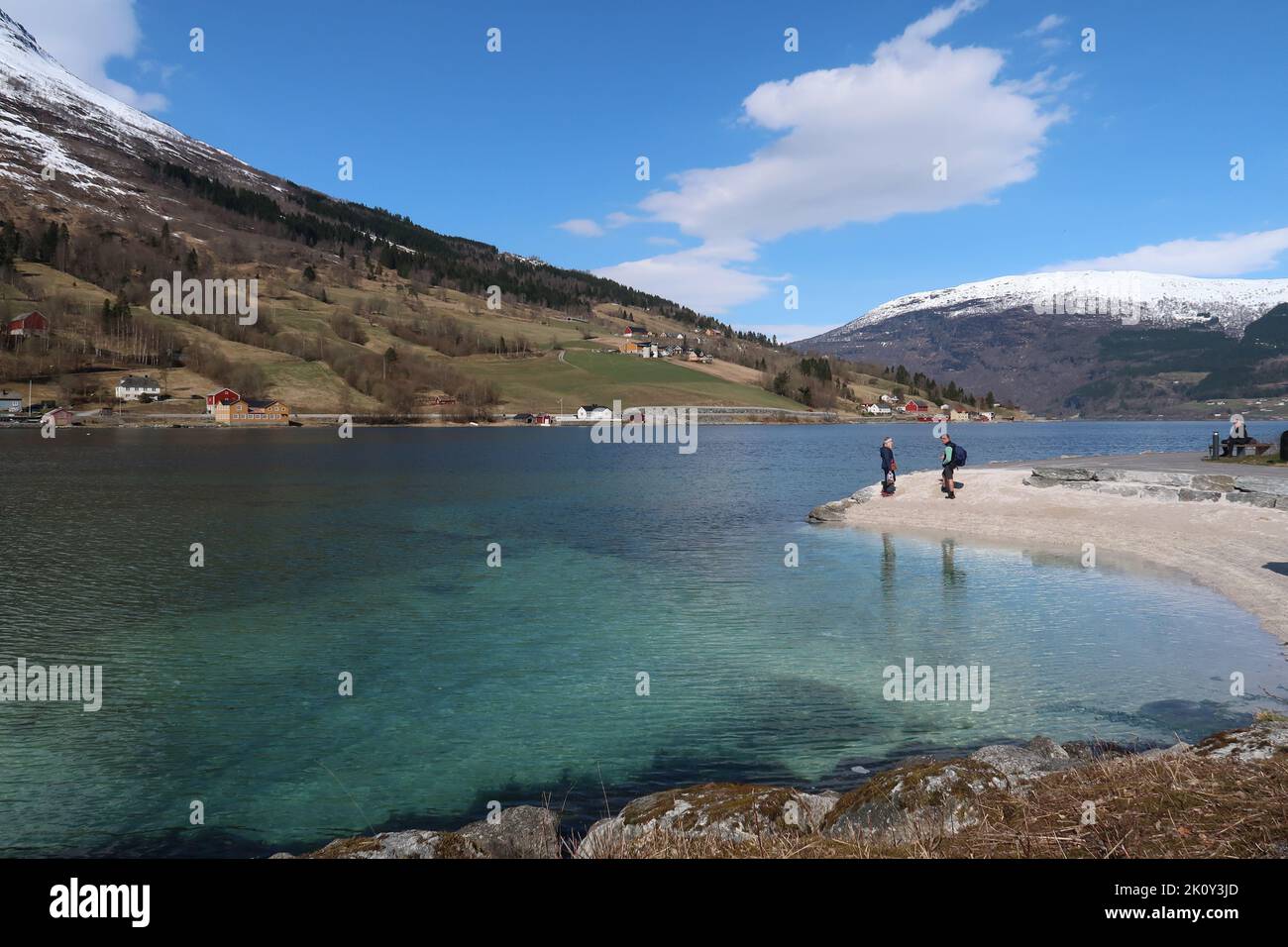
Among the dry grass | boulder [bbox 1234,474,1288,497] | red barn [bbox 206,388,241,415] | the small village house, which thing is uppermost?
red barn [bbox 206,388,241,415]

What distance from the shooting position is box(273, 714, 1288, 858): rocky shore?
5.83 metres

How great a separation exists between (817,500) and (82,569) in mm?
38751

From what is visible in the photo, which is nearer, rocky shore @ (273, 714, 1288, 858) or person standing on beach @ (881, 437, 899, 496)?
rocky shore @ (273, 714, 1288, 858)

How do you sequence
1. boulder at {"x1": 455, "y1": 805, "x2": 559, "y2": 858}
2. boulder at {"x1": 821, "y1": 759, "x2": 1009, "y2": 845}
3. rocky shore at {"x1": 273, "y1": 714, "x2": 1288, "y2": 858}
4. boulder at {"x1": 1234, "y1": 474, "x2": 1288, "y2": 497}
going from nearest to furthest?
1. rocky shore at {"x1": 273, "y1": 714, "x2": 1288, "y2": 858}
2. boulder at {"x1": 821, "y1": 759, "x2": 1009, "y2": 845}
3. boulder at {"x1": 455, "y1": 805, "x2": 559, "y2": 858}
4. boulder at {"x1": 1234, "y1": 474, "x2": 1288, "y2": 497}

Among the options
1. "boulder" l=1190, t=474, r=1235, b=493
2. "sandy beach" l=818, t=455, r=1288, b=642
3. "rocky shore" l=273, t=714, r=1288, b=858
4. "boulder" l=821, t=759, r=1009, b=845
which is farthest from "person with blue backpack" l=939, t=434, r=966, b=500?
"boulder" l=821, t=759, r=1009, b=845

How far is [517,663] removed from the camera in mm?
17703

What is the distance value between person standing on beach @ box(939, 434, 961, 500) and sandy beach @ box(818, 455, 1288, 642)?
433 mm

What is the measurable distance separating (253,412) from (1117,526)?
171083mm

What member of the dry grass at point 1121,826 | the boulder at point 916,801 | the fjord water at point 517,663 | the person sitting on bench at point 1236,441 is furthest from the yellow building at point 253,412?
the dry grass at point 1121,826

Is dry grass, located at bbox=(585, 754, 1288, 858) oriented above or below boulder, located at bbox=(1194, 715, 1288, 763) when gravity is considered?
above

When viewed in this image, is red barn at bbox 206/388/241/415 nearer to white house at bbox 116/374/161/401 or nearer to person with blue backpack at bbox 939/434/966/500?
white house at bbox 116/374/161/401

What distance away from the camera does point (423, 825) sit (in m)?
10.5
